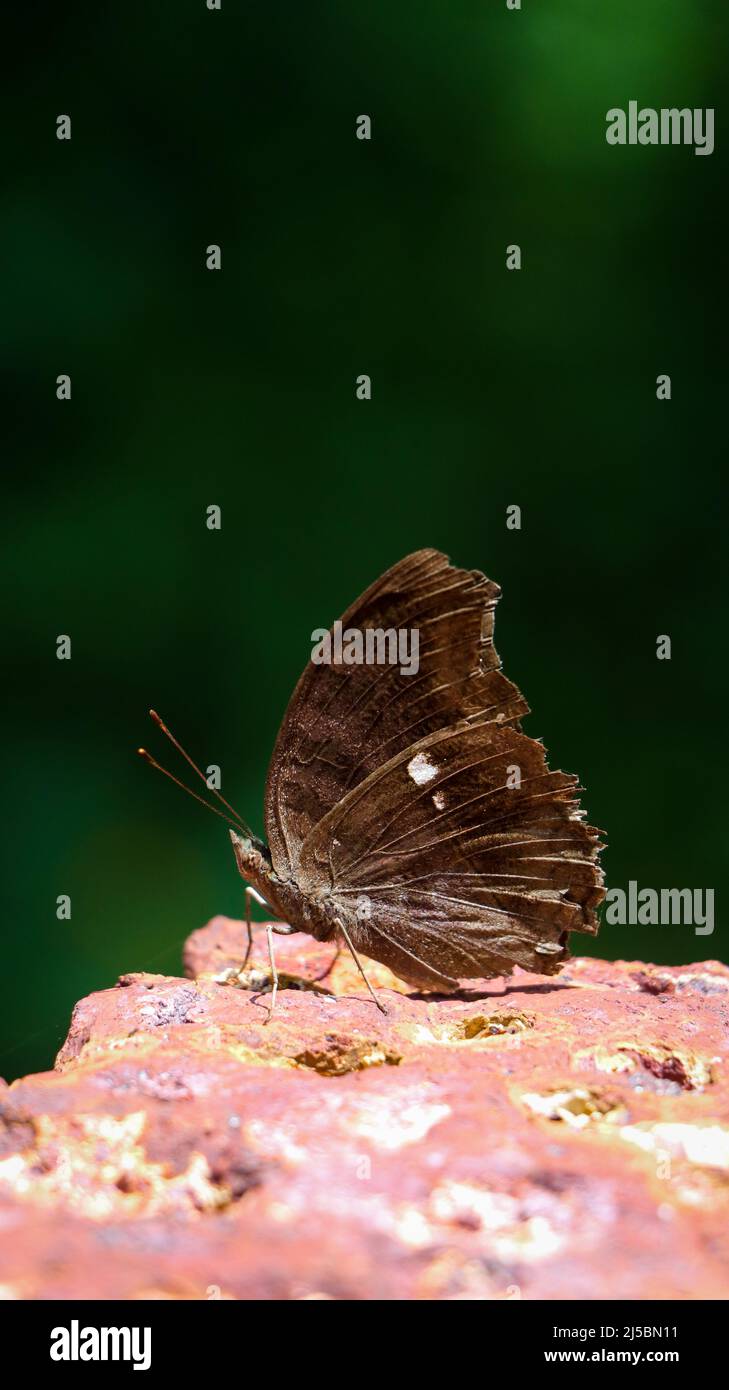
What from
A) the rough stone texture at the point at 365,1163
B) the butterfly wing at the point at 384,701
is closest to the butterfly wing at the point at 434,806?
the butterfly wing at the point at 384,701

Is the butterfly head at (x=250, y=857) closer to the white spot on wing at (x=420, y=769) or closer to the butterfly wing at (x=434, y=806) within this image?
the butterfly wing at (x=434, y=806)

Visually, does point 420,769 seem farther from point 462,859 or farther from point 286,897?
point 286,897

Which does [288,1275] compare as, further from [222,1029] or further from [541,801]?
[541,801]

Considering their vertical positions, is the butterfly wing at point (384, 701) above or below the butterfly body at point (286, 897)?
above

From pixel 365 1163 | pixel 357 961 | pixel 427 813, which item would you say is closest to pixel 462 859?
pixel 427 813

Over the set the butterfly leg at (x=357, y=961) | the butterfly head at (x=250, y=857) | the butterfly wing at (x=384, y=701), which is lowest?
the butterfly leg at (x=357, y=961)

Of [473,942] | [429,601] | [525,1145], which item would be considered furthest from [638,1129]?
[429,601]

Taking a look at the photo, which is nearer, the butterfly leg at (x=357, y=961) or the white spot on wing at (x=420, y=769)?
the butterfly leg at (x=357, y=961)

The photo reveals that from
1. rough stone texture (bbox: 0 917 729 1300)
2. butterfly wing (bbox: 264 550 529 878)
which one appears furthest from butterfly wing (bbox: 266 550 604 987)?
rough stone texture (bbox: 0 917 729 1300)
